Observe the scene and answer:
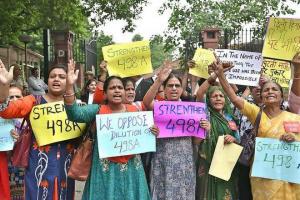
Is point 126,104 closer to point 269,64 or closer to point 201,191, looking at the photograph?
point 201,191

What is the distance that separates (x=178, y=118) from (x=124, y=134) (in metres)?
0.57

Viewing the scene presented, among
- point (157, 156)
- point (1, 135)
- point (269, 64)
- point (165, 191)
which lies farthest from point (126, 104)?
point (269, 64)

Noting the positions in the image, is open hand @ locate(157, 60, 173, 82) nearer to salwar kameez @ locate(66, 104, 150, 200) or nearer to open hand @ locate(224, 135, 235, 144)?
salwar kameez @ locate(66, 104, 150, 200)

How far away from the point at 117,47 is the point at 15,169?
179 cm

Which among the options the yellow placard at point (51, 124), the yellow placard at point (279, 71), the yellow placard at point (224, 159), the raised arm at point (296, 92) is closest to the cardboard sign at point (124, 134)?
the yellow placard at point (51, 124)

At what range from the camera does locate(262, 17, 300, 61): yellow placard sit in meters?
5.67

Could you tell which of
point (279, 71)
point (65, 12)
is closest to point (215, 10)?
point (65, 12)

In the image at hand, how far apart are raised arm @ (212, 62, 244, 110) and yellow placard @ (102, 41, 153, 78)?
1.18 metres

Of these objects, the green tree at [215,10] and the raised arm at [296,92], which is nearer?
the raised arm at [296,92]

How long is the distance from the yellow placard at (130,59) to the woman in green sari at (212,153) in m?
1.01

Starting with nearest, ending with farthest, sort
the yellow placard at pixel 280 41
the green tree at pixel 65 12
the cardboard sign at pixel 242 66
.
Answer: the yellow placard at pixel 280 41 → the cardboard sign at pixel 242 66 → the green tree at pixel 65 12

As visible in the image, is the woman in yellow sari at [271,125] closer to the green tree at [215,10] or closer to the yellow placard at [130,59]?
the yellow placard at [130,59]

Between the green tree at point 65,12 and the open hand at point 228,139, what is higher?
the green tree at point 65,12

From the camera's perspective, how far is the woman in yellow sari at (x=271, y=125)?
4.30 meters
